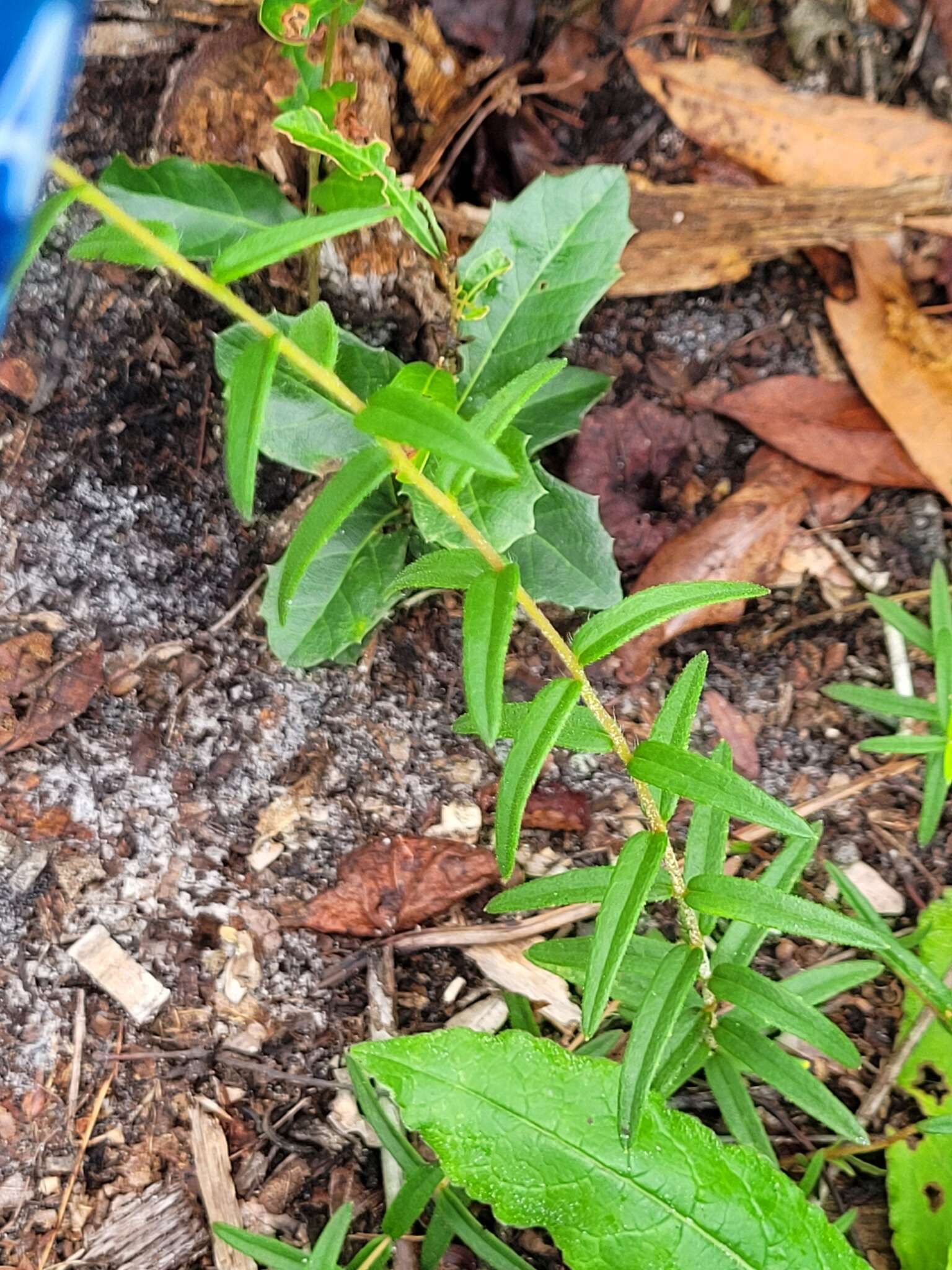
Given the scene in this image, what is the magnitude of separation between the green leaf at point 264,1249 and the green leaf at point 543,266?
1560 millimetres

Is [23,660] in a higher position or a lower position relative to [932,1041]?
higher

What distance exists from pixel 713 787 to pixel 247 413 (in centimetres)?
72

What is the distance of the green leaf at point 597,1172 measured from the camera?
149cm

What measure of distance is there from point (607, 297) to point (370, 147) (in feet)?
2.90

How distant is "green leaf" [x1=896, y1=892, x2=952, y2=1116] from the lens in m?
1.79

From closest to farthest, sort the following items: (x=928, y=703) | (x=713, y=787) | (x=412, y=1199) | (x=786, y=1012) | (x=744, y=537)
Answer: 1. (x=713, y=787)
2. (x=786, y=1012)
3. (x=412, y=1199)
4. (x=928, y=703)
5. (x=744, y=537)

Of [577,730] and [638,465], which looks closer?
[577,730]

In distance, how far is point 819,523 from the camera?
2.27m

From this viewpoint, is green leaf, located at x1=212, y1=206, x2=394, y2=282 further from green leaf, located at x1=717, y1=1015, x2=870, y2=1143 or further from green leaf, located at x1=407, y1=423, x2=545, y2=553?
green leaf, located at x1=717, y1=1015, x2=870, y2=1143

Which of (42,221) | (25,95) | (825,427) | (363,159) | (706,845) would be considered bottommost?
(706,845)

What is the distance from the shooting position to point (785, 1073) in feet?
5.08

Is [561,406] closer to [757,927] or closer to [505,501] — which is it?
[505,501]

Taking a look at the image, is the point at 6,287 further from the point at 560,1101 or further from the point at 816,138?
the point at 816,138

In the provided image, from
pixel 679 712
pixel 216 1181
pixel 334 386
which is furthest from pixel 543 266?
pixel 216 1181
